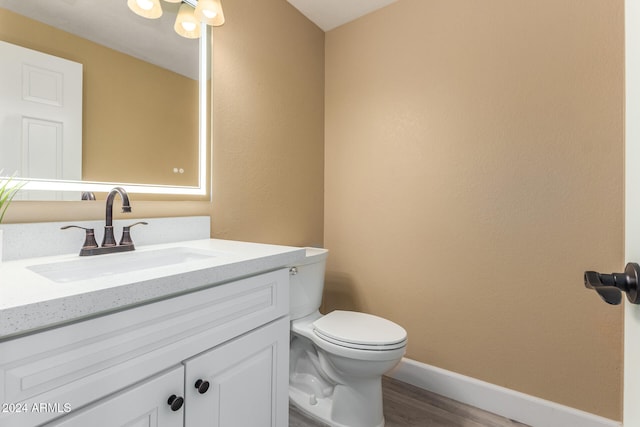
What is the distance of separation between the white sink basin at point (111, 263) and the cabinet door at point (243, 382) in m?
0.32

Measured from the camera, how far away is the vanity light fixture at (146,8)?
4.03ft

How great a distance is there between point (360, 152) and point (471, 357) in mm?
1354

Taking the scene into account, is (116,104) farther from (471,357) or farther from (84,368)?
(471,357)

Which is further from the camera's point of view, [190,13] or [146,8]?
[190,13]

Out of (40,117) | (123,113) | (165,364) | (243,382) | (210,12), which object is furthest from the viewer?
(210,12)

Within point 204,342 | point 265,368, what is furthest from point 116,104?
point 265,368

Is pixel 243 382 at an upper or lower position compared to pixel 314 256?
lower

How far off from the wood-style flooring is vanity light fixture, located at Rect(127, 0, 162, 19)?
1.96 m

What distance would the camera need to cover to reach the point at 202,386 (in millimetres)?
758

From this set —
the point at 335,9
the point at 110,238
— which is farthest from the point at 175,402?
the point at 335,9

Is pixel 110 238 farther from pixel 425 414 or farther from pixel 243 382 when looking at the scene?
pixel 425 414

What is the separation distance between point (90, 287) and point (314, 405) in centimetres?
132

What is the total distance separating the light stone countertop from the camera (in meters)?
0.50

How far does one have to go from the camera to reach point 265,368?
96 centimetres
